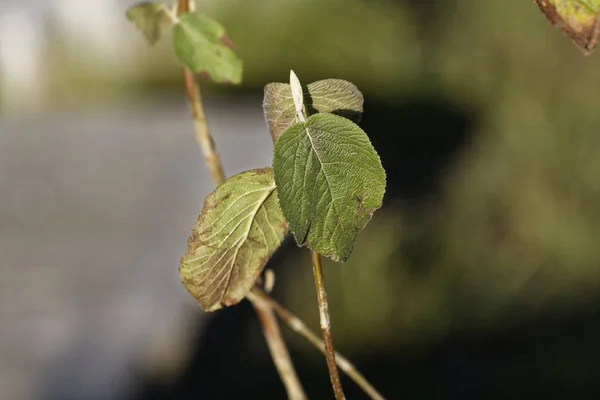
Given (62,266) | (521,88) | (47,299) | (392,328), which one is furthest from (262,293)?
(521,88)

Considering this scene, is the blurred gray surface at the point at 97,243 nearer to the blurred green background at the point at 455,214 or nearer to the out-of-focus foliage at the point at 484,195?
the blurred green background at the point at 455,214

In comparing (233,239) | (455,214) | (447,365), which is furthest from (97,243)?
(233,239)

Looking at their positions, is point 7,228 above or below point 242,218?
below

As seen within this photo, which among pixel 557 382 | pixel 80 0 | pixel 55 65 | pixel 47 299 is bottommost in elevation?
pixel 557 382

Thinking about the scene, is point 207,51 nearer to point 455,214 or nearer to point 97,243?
point 97,243

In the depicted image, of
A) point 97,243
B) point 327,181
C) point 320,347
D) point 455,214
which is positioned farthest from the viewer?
point 455,214

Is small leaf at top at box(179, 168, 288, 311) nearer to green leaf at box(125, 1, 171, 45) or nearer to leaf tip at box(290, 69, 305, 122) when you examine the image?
leaf tip at box(290, 69, 305, 122)

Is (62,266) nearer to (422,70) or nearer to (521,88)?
(521,88)

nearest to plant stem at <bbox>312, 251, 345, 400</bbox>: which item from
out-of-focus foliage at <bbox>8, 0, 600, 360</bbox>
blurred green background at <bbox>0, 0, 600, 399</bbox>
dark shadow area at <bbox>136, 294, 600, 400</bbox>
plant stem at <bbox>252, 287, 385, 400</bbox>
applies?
plant stem at <bbox>252, 287, 385, 400</bbox>
